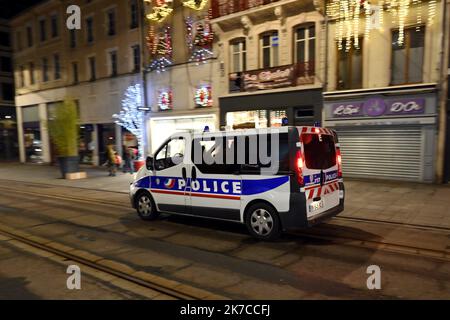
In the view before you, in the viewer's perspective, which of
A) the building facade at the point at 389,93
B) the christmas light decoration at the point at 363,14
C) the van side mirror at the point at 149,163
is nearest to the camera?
the van side mirror at the point at 149,163

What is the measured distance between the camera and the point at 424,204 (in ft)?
32.6

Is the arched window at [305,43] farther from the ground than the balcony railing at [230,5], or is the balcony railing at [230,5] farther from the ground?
the balcony railing at [230,5]

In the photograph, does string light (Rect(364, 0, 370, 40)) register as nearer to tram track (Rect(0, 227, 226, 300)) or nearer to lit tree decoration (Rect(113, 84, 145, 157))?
tram track (Rect(0, 227, 226, 300))

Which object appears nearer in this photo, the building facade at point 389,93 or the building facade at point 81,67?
the building facade at point 389,93

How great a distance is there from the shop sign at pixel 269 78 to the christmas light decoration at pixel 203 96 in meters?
2.50

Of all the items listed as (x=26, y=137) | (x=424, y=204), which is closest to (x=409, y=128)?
(x=424, y=204)

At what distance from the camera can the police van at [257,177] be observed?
20.8 feet

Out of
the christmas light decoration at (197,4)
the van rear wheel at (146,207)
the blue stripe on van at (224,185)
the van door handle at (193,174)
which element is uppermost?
the christmas light decoration at (197,4)

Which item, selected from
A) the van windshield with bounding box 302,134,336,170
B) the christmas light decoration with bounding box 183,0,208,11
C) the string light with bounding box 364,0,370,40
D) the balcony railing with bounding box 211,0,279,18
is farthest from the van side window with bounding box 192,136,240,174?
the christmas light decoration with bounding box 183,0,208,11

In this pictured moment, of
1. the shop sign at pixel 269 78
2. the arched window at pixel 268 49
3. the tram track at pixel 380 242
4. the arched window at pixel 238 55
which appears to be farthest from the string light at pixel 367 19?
the tram track at pixel 380 242

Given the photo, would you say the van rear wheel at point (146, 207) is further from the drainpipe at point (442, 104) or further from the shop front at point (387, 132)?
the drainpipe at point (442, 104)

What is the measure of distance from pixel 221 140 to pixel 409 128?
961 centimetres

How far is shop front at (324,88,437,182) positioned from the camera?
13.2m

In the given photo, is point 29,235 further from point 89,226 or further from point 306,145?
point 306,145
